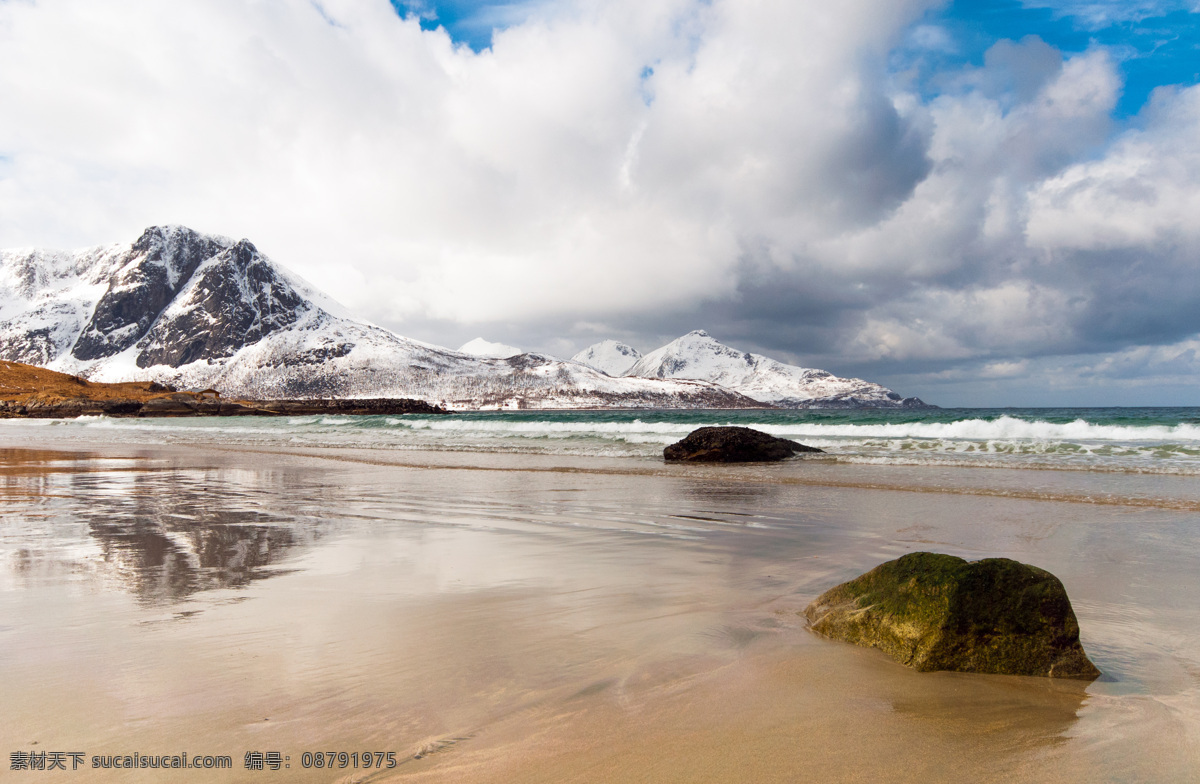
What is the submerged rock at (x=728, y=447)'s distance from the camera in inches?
766

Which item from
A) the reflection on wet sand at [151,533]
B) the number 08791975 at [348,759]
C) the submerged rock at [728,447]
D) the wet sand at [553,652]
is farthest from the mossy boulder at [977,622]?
the submerged rock at [728,447]

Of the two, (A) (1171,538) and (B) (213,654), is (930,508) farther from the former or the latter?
(B) (213,654)

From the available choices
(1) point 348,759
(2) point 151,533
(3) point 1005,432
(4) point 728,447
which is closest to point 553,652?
(1) point 348,759

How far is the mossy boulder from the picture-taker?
11.7ft

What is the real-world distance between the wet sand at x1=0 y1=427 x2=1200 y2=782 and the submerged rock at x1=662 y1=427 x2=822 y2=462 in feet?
34.5

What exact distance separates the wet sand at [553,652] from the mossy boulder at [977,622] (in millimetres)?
149

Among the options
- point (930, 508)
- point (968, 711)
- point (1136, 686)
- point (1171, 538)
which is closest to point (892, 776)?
point (968, 711)

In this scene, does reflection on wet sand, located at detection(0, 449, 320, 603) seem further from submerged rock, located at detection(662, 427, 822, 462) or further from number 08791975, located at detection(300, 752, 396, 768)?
submerged rock, located at detection(662, 427, 822, 462)

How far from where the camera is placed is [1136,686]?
3.39 metres

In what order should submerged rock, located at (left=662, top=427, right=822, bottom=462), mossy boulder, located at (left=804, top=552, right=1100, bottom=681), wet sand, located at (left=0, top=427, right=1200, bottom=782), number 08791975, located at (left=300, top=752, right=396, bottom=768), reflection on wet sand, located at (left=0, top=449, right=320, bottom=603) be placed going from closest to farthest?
number 08791975, located at (left=300, top=752, right=396, bottom=768) → wet sand, located at (left=0, top=427, right=1200, bottom=782) → mossy boulder, located at (left=804, top=552, right=1100, bottom=681) → reflection on wet sand, located at (left=0, top=449, right=320, bottom=603) → submerged rock, located at (left=662, top=427, right=822, bottom=462)

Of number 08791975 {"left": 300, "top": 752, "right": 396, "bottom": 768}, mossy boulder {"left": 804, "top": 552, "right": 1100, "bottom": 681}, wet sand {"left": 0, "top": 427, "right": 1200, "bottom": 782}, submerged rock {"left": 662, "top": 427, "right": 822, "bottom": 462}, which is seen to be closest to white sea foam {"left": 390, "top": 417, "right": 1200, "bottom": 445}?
submerged rock {"left": 662, "top": 427, "right": 822, "bottom": 462}

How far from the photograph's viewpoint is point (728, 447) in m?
19.6

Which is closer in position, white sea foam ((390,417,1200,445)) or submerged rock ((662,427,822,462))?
submerged rock ((662,427,822,462))

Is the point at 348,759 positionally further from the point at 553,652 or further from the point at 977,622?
the point at 977,622
